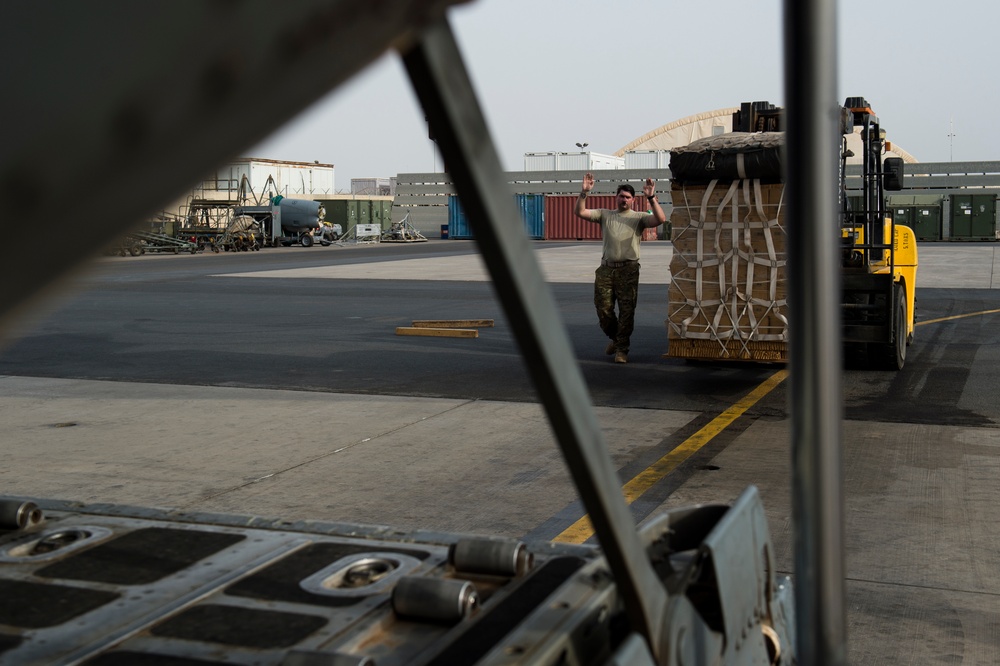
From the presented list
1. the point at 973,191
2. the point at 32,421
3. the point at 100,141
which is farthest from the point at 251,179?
the point at 100,141

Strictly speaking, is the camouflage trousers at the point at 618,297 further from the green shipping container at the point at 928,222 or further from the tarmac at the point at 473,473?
the green shipping container at the point at 928,222

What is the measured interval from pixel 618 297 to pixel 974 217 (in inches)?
1805

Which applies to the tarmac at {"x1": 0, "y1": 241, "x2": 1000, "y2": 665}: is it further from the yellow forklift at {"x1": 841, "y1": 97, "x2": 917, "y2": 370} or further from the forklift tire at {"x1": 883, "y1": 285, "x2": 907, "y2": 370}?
the forklift tire at {"x1": 883, "y1": 285, "x2": 907, "y2": 370}

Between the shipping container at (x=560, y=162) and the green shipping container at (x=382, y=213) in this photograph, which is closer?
the green shipping container at (x=382, y=213)

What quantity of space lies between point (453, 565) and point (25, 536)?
1.34m

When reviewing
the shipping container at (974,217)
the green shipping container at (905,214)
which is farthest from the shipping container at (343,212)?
the shipping container at (974,217)

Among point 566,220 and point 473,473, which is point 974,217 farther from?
point 473,473

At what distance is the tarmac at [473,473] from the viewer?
5414 mm

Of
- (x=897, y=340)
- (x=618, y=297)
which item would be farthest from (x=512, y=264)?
(x=897, y=340)

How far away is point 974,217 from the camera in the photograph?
53438 millimetres

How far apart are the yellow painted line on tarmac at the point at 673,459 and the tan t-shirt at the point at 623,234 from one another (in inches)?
91.0

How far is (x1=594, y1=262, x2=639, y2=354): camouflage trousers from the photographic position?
42.4 feet

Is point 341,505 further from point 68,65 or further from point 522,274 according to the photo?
point 68,65

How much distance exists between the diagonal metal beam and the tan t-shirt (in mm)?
11023
